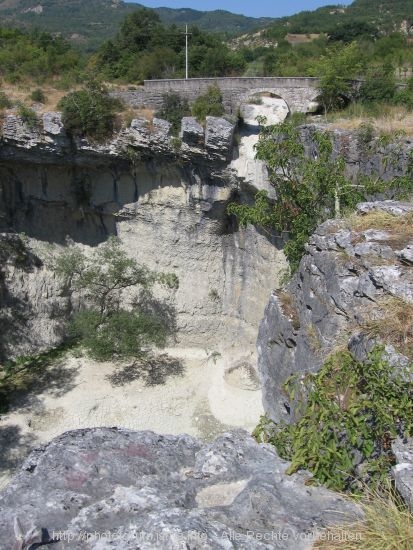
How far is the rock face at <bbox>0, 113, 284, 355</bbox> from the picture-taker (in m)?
16.1

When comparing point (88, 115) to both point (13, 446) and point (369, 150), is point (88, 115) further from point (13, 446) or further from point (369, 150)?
A: point (13, 446)

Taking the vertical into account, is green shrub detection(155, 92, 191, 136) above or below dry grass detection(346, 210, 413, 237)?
above

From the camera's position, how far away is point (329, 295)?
6543 millimetres

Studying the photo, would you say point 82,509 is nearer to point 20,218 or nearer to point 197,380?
point 197,380

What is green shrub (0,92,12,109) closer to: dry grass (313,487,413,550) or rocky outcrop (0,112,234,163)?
rocky outcrop (0,112,234,163)

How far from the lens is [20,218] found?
60.7ft

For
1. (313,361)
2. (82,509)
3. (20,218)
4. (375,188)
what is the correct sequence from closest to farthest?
(82,509), (313,361), (375,188), (20,218)

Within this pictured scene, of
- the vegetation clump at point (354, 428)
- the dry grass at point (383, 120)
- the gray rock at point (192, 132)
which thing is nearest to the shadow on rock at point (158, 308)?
the gray rock at point (192, 132)

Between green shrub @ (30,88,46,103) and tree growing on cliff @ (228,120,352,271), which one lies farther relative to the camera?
green shrub @ (30,88,46,103)

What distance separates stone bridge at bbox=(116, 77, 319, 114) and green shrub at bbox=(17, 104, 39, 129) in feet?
10.3

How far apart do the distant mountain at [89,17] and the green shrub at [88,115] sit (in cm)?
8960

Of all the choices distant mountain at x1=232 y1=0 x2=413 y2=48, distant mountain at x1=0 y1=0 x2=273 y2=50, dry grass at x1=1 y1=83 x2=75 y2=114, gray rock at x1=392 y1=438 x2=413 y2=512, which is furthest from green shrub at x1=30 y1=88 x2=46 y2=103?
distant mountain at x1=0 y1=0 x2=273 y2=50

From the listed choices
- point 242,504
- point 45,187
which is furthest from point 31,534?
point 45,187

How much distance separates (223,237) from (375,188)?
24.7 ft
